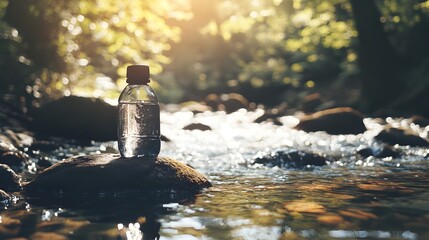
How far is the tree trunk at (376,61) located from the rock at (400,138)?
664 centimetres

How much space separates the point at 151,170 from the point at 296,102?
20.0 meters

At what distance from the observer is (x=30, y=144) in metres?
8.21

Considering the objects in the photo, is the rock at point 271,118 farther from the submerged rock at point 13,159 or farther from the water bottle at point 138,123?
the water bottle at point 138,123

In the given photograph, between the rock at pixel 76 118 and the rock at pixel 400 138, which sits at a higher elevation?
the rock at pixel 76 118

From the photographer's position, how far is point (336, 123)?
11914mm

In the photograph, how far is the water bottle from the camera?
5055mm

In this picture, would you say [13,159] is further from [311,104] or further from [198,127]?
[311,104]

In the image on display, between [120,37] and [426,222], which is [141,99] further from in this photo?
[120,37]

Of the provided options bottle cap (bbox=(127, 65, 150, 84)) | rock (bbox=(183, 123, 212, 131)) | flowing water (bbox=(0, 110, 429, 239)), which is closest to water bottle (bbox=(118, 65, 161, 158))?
bottle cap (bbox=(127, 65, 150, 84))

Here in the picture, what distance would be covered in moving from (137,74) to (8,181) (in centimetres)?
150

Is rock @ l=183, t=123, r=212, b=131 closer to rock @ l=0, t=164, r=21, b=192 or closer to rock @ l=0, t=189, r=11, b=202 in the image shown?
rock @ l=0, t=164, r=21, b=192

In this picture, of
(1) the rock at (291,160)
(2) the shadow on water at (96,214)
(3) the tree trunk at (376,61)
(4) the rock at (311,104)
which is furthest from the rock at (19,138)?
(4) the rock at (311,104)

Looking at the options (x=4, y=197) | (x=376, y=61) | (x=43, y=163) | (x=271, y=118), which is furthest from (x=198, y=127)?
(x=4, y=197)

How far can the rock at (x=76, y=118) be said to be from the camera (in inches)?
382
